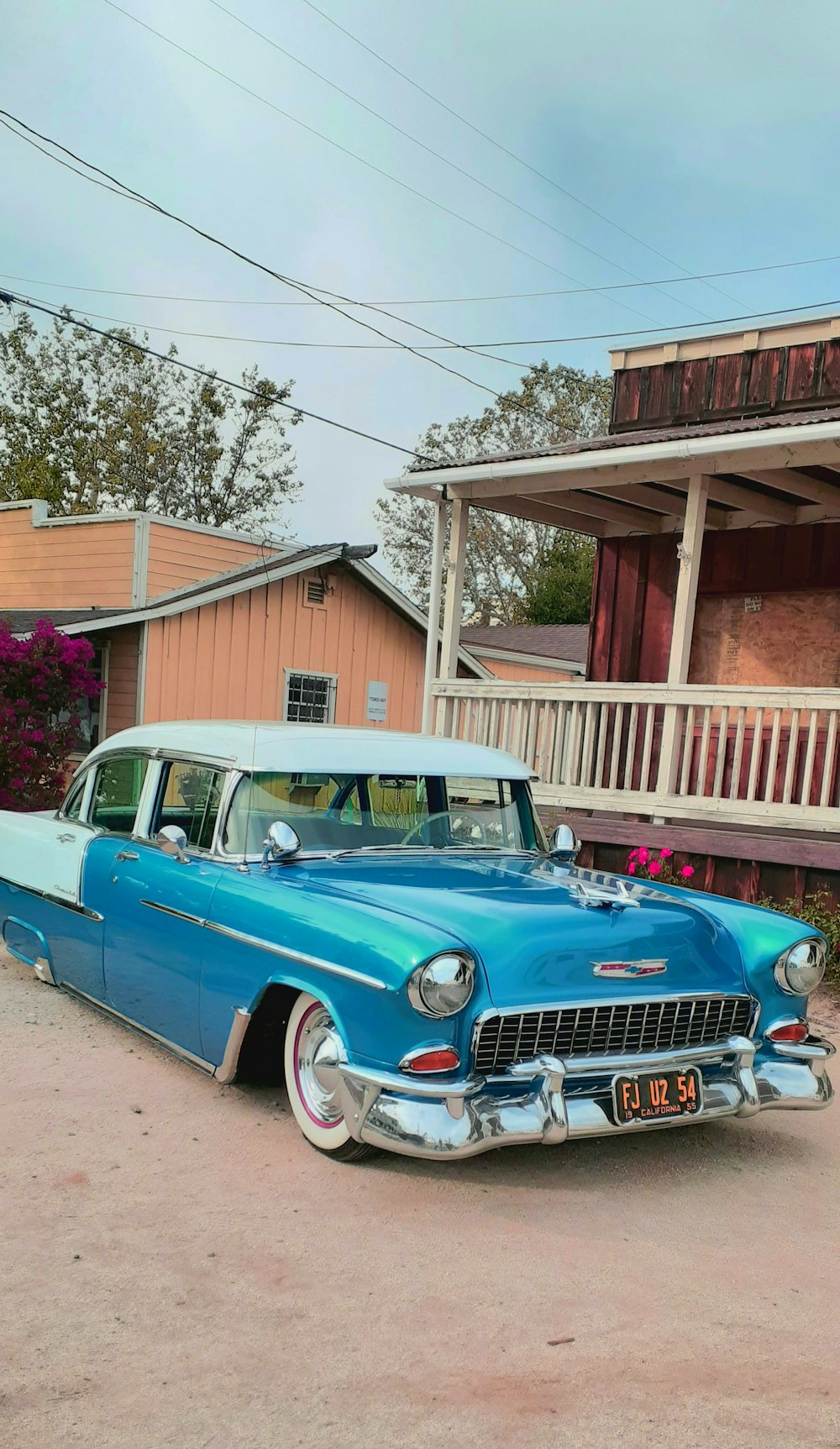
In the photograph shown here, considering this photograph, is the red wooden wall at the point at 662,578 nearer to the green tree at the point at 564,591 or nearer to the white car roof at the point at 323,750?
the white car roof at the point at 323,750

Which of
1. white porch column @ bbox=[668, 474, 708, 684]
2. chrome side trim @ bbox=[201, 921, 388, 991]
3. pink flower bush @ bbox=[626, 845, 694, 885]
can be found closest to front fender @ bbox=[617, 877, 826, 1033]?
chrome side trim @ bbox=[201, 921, 388, 991]

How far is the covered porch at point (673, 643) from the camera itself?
884cm

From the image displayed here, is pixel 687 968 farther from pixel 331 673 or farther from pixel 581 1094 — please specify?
pixel 331 673

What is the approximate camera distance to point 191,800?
530 centimetres

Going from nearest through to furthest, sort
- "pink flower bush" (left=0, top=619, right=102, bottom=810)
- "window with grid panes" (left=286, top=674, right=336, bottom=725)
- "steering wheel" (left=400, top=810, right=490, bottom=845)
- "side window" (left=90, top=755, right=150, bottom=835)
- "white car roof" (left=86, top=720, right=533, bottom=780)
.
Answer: "white car roof" (left=86, top=720, right=533, bottom=780), "steering wheel" (left=400, top=810, right=490, bottom=845), "side window" (left=90, top=755, right=150, bottom=835), "pink flower bush" (left=0, top=619, right=102, bottom=810), "window with grid panes" (left=286, top=674, right=336, bottom=725)

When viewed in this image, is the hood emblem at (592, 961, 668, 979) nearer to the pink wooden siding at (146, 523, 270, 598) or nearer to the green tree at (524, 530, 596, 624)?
the pink wooden siding at (146, 523, 270, 598)

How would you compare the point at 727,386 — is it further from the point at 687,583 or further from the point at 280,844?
the point at 280,844

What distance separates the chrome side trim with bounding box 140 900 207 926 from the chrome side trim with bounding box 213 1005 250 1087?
0.44 meters

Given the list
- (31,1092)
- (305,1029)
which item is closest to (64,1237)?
(305,1029)

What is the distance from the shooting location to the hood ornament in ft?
14.4

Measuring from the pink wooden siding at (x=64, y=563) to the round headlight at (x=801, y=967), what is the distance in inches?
471

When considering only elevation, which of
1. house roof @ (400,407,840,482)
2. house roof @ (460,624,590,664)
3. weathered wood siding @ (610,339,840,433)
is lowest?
house roof @ (460,624,590,664)

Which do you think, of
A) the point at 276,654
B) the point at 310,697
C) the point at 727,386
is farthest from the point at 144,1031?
the point at 310,697

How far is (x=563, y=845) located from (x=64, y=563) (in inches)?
481
